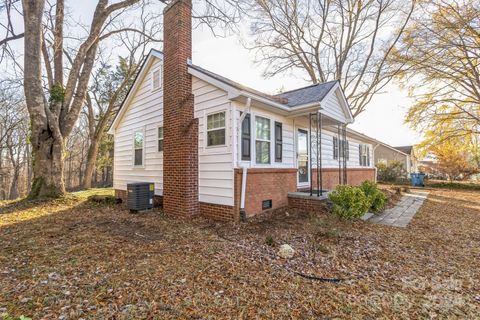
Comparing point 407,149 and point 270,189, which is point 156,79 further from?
point 407,149

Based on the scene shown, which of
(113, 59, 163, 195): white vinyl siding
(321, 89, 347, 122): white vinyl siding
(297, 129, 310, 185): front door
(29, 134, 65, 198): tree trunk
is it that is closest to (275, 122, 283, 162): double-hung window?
(297, 129, 310, 185): front door

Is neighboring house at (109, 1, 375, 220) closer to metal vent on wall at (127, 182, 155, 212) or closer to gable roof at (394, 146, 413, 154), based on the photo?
metal vent on wall at (127, 182, 155, 212)

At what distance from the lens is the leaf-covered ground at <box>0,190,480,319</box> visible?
2.49 m

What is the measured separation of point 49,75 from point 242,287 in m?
12.1

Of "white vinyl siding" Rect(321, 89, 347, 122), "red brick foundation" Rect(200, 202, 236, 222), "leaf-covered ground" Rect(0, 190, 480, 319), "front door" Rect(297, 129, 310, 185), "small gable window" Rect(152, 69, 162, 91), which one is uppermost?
"small gable window" Rect(152, 69, 162, 91)

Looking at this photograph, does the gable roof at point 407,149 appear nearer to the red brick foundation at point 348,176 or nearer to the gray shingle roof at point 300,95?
the red brick foundation at point 348,176

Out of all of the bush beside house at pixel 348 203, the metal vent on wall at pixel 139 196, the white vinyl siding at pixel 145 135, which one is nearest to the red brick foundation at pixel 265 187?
the bush beside house at pixel 348 203

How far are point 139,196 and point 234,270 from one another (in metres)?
4.94

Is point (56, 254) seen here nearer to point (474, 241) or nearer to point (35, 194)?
point (35, 194)

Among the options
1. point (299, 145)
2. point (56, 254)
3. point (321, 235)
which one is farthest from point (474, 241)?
point (56, 254)

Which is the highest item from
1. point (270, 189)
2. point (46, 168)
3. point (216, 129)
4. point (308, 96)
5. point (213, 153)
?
point (308, 96)

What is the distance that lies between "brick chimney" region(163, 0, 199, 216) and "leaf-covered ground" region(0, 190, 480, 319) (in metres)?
1.07

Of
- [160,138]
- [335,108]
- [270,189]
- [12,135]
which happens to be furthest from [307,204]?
[12,135]

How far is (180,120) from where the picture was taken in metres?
6.82
